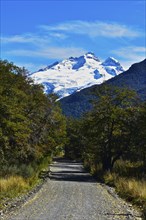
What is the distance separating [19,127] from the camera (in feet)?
88.9

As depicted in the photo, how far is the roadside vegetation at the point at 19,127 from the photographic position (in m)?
25.9

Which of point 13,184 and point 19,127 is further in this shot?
point 19,127

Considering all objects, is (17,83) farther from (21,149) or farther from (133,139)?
(133,139)

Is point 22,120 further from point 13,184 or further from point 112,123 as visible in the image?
point 112,123

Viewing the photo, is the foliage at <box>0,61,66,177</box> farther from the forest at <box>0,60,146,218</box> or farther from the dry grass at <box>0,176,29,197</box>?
the dry grass at <box>0,176,29,197</box>

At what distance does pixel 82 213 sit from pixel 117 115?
23893 mm

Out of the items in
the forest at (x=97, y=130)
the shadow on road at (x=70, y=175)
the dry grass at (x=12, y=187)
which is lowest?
the shadow on road at (x=70, y=175)

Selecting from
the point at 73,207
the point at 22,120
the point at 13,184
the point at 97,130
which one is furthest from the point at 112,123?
the point at 73,207

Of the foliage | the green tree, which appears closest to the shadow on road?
the foliage

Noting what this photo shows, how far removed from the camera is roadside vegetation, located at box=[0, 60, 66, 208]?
25.9m

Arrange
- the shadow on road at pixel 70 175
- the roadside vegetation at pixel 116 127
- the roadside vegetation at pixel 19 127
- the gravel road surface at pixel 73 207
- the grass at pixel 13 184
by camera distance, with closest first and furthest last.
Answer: the gravel road surface at pixel 73 207 < the grass at pixel 13 184 < the roadside vegetation at pixel 19 127 < the shadow on road at pixel 70 175 < the roadside vegetation at pixel 116 127

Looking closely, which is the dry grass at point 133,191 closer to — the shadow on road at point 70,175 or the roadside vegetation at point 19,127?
the roadside vegetation at point 19,127

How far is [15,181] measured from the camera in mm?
25953

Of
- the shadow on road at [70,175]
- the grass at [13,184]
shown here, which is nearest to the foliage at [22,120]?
the grass at [13,184]
